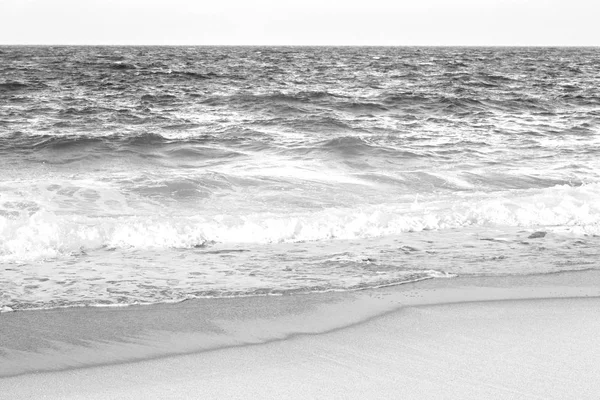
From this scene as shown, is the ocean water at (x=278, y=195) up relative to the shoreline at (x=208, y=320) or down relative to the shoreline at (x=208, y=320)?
up

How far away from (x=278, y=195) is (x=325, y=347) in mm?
4917

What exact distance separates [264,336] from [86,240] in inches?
100

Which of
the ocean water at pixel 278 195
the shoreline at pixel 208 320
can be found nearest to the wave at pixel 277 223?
the ocean water at pixel 278 195

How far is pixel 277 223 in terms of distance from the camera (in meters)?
6.57

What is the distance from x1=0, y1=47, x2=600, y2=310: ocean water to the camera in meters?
5.23

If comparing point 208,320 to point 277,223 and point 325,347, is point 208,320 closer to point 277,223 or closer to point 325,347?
point 325,347

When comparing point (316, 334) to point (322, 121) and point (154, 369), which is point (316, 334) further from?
point (322, 121)

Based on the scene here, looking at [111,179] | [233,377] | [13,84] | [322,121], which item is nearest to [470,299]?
[233,377]

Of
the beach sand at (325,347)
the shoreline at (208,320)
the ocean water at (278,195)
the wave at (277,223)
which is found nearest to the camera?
the beach sand at (325,347)

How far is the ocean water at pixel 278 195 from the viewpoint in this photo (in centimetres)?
523

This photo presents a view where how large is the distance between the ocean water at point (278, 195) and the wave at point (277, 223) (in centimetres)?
2

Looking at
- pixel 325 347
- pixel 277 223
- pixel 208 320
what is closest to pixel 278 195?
pixel 277 223

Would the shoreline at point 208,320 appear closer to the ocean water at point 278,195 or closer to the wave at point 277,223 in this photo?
the ocean water at point 278,195

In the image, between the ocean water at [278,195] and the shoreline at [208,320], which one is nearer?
the shoreline at [208,320]
